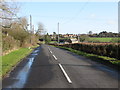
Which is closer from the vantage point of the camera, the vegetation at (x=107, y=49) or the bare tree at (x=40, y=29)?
the vegetation at (x=107, y=49)

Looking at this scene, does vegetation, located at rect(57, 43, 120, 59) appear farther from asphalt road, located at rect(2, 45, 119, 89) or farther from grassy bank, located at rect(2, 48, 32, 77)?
grassy bank, located at rect(2, 48, 32, 77)

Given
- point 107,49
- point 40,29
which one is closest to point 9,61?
point 107,49

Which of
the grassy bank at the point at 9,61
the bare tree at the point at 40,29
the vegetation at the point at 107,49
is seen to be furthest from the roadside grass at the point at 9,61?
the bare tree at the point at 40,29

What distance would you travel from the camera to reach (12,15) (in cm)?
2100

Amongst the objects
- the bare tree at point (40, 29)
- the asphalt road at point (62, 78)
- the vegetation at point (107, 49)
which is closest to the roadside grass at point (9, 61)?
the asphalt road at point (62, 78)

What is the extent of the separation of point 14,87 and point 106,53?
50.5 ft

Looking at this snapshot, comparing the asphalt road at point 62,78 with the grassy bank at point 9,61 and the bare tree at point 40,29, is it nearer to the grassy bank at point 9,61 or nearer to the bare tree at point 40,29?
the grassy bank at point 9,61

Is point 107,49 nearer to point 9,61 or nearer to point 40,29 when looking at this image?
point 9,61

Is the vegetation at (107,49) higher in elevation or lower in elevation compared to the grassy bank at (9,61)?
higher

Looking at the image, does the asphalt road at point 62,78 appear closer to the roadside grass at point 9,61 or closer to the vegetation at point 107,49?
the roadside grass at point 9,61

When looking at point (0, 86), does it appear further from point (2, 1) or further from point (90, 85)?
point (2, 1)

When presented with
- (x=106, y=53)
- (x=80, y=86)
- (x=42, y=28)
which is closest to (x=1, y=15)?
(x=106, y=53)

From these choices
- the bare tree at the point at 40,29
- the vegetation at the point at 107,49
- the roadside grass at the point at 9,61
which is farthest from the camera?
the bare tree at the point at 40,29

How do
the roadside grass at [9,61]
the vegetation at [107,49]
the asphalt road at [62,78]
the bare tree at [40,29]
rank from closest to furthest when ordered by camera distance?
the asphalt road at [62,78]
the roadside grass at [9,61]
the vegetation at [107,49]
the bare tree at [40,29]
